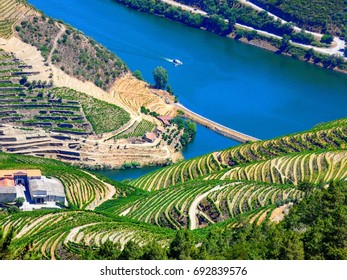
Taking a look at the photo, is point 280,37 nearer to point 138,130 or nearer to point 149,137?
point 138,130

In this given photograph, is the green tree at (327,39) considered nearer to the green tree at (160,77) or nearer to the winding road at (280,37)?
the winding road at (280,37)

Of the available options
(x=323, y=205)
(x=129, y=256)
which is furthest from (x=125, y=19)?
(x=129, y=256)

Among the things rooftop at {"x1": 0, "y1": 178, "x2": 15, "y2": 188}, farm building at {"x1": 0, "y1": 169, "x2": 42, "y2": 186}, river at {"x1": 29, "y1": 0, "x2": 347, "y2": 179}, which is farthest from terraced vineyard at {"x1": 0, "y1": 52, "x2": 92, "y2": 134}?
rooftop at {"x1": 0, "y1": 178, "x2": 15, "y2": 188}

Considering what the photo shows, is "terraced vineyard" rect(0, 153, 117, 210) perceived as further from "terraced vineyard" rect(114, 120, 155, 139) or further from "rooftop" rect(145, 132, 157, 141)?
"rooftop" rect(145, 132, 157, 141)

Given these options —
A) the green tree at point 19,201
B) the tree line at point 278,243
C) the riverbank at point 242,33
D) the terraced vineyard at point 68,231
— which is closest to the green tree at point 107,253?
the tree line at point 278,243

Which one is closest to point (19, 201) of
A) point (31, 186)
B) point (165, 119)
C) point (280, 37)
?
point (31, 186)

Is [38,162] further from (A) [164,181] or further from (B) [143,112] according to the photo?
(B) [143,112]
